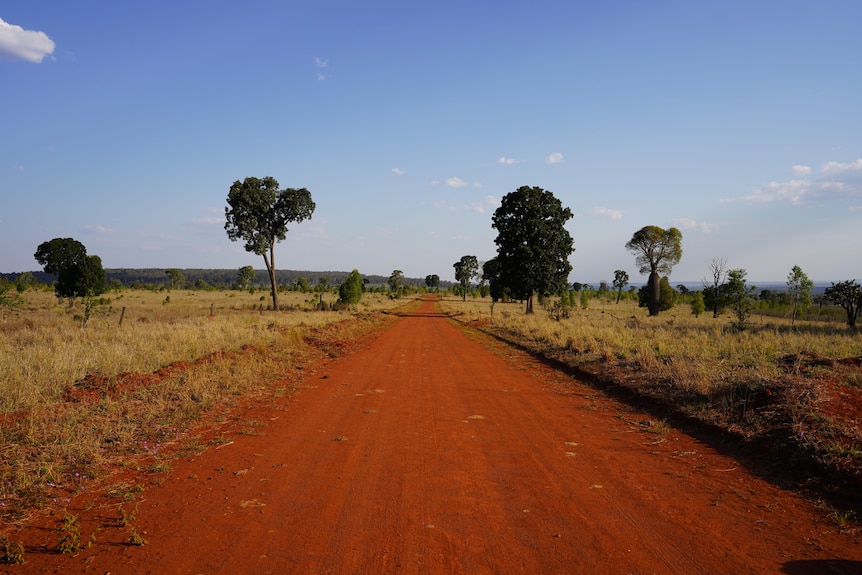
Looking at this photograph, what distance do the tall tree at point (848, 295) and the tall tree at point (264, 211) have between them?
4134cm

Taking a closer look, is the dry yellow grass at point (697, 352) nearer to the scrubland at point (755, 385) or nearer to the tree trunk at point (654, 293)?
the scrubland at point (755, 385)

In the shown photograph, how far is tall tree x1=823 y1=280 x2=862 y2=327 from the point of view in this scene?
2936cm

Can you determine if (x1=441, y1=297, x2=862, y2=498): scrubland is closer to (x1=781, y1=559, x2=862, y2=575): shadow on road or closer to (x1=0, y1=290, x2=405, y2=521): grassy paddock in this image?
(x1=781, y1=559, x2=862, y2=575): shadow on road

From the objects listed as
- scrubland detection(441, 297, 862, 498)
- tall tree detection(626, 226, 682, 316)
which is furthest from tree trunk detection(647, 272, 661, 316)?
scrubland detection(441, 297, 862, 498)

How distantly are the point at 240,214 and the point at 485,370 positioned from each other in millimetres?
31427

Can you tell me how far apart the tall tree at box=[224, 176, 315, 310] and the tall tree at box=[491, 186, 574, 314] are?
18.4 meters

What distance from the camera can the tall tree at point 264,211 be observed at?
3738cm

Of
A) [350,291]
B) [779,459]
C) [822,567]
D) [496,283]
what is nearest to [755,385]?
[779,459]

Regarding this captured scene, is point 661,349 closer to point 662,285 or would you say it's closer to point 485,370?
point 485,370

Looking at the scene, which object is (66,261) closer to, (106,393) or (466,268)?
(106,393)

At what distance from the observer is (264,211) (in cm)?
3844

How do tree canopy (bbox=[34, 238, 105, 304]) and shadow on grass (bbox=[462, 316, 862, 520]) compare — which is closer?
shadow on grass (bbox=[462, 316, 862, 520])

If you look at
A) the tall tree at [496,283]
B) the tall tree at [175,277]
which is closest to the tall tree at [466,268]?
the tall tree at [496,283]

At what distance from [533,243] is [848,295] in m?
22.1
